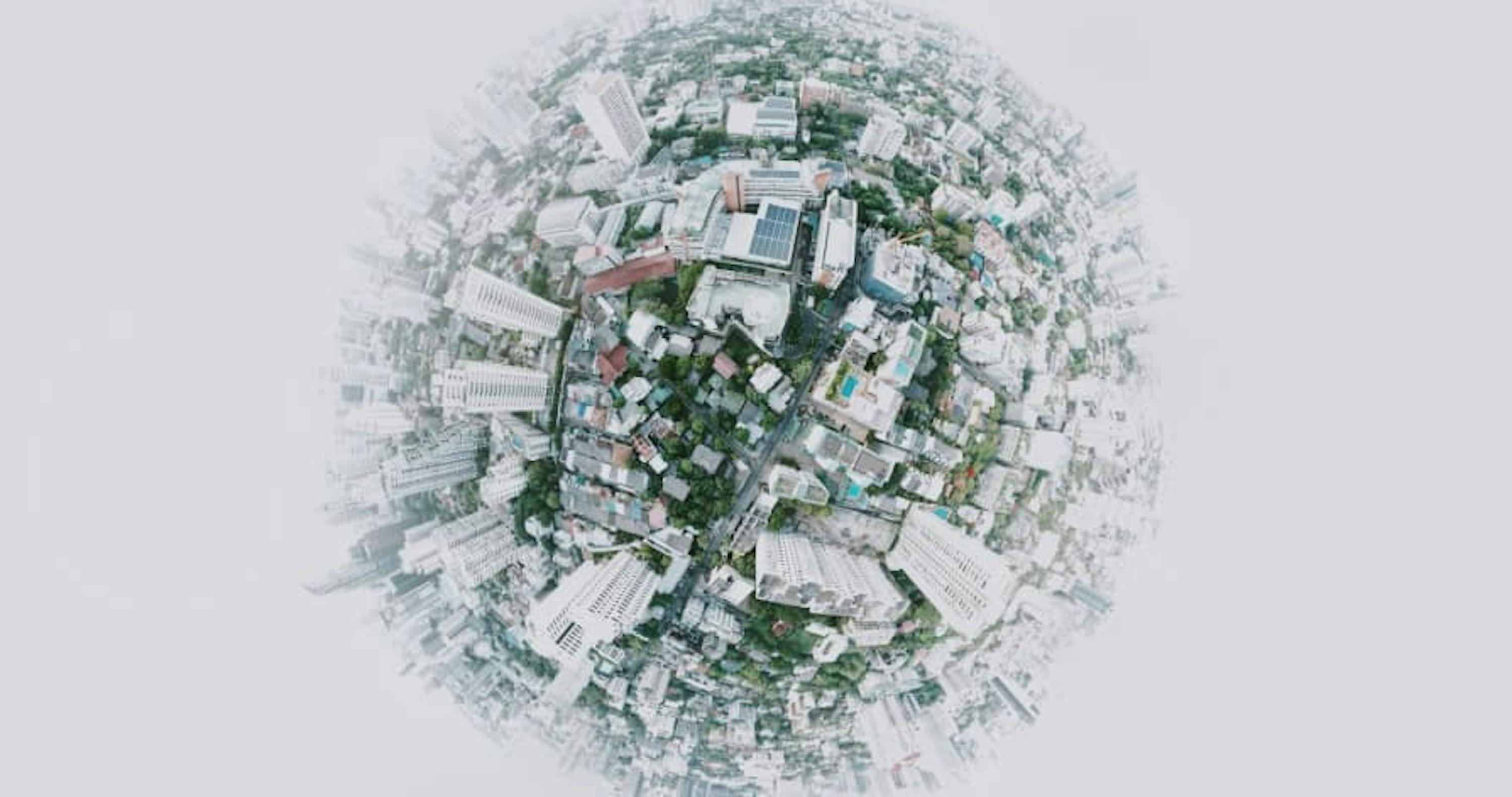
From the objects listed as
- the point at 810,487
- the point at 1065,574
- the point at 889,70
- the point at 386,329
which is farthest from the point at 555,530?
the point at 889,70

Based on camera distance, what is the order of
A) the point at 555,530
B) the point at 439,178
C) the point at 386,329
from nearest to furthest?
1. the point at 555,530
2. the point at 386,329
3. the point at 439,178

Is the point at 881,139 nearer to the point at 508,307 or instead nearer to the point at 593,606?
the point at 508,307

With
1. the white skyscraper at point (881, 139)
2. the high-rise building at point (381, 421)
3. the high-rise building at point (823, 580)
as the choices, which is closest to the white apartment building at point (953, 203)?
the white skyscraper at point (881, 139)

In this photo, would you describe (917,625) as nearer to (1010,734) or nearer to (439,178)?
(1010,734)

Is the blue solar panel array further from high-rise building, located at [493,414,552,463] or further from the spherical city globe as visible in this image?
high-rise building, located at [493,414,552,463]

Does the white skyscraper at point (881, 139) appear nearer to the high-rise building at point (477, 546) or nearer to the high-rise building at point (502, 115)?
the high-rise building at point (502, 115)

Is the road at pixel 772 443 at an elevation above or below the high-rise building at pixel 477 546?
above
